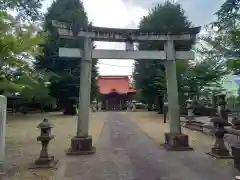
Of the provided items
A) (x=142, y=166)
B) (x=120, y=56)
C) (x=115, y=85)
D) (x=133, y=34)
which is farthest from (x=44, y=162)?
(x=115, y=85)

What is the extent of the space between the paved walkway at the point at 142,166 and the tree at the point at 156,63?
1360 centimetres

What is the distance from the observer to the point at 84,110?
31.1 feet

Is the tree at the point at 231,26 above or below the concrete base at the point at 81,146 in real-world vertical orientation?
above

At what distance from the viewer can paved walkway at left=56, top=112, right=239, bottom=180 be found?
257 inches

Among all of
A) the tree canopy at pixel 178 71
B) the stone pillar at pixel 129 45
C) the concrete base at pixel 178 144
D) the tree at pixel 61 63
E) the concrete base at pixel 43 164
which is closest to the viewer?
the concrete base at pixel 43 164

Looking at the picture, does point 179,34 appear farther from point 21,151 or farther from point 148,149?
point 21,151

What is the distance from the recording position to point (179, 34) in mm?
10188

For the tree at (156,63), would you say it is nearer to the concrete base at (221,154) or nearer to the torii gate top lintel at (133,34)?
the torii gate top lintel at (133,34)

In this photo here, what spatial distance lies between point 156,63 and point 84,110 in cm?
1501

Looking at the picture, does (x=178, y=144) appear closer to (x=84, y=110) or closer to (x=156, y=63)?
(x=84, y=110)

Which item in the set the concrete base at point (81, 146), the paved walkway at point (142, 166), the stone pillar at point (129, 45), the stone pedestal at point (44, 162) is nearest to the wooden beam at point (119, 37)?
the stone pillar at point (129, 45)

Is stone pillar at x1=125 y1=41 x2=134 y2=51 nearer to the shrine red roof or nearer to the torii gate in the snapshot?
the torii gate

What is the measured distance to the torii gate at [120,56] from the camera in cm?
940

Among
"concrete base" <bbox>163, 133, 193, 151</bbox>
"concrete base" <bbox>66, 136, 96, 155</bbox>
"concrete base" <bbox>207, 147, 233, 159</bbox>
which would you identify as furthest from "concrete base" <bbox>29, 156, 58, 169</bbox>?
"concrete base" <bbox>207, 147, 233, 159</bbox>
